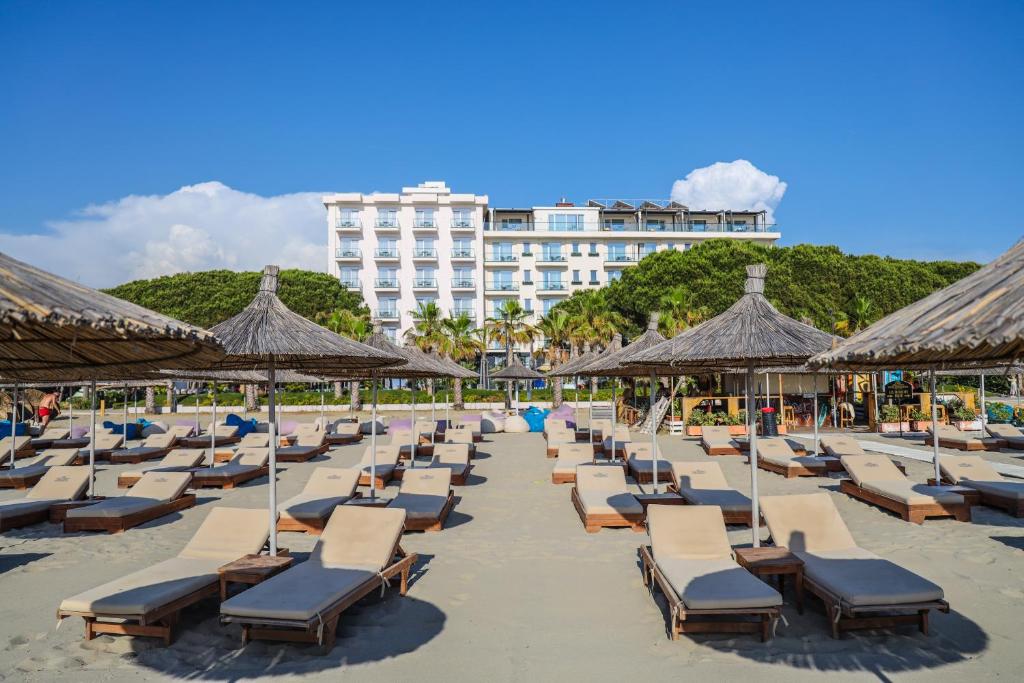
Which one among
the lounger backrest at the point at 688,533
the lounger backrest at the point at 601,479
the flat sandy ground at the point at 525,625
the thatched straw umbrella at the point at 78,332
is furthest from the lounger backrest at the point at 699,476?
the thatched straw umbrella at the point at 78,332

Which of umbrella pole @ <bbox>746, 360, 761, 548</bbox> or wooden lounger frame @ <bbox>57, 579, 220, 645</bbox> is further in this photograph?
umbrella pole @ <bbox>746, 360, 761, 548</bbox>

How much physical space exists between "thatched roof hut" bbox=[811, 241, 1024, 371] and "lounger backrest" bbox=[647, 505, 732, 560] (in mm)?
2498

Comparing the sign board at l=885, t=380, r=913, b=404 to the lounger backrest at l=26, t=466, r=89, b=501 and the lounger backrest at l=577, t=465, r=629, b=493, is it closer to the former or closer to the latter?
the lounger backrest at l=577, t=465, r=629, b=493

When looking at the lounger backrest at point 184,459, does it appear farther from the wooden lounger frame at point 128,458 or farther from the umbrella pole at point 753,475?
the umbrella pole at point 753,475

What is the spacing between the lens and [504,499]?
37.0 ft

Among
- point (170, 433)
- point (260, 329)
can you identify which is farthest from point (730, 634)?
Result: point (170, 433)

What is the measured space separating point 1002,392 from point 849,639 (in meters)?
49.0

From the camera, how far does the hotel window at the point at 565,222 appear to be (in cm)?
5955

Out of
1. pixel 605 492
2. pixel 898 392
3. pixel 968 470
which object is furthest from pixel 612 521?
pixel 898 392

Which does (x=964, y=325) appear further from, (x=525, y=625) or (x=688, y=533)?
(x=525, y=625)

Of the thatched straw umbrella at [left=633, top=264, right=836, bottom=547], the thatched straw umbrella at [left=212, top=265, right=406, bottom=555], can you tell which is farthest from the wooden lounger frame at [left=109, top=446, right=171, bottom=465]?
the thatched straw umbrella at [left=633, top=264, right=836, bottom=547]

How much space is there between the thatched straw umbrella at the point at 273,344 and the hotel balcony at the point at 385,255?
164 feet

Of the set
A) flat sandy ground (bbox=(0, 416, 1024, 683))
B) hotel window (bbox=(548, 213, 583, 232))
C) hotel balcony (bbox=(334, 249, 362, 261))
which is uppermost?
hotel window (bbox=(548, 213, 583, 232))

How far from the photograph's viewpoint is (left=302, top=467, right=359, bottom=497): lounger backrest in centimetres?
1006
